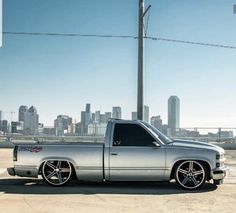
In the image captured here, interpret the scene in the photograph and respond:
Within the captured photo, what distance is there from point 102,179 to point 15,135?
82.7 feet

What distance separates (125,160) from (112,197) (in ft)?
5.01

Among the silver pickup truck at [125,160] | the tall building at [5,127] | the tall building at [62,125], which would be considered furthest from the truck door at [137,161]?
the tall building at [5,127]

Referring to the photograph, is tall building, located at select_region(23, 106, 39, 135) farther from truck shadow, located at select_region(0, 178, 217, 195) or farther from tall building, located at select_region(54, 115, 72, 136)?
truck shadow, located at select_region(0, 178, 217, 195)

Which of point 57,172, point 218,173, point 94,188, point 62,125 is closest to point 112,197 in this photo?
point 94,188

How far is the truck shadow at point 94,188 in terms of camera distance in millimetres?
11156

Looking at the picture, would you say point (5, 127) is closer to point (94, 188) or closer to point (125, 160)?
point (94, 188)

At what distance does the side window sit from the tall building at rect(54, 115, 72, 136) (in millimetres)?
24216

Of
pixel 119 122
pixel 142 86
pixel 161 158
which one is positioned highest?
pixel 142 86

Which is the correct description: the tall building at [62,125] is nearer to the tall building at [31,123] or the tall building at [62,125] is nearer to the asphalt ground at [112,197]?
the tall building at [31,123]

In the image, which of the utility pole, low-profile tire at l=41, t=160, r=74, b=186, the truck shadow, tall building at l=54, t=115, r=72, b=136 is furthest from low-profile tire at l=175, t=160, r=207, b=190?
tall building at l=54, t=115, r=72, b=136

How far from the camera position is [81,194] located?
1085 cm

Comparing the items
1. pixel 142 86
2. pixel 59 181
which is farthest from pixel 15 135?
pixel 59 181

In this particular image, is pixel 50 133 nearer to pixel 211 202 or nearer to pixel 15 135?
pixel 15 135

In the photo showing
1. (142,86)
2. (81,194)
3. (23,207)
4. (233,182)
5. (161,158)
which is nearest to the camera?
(23,207)
